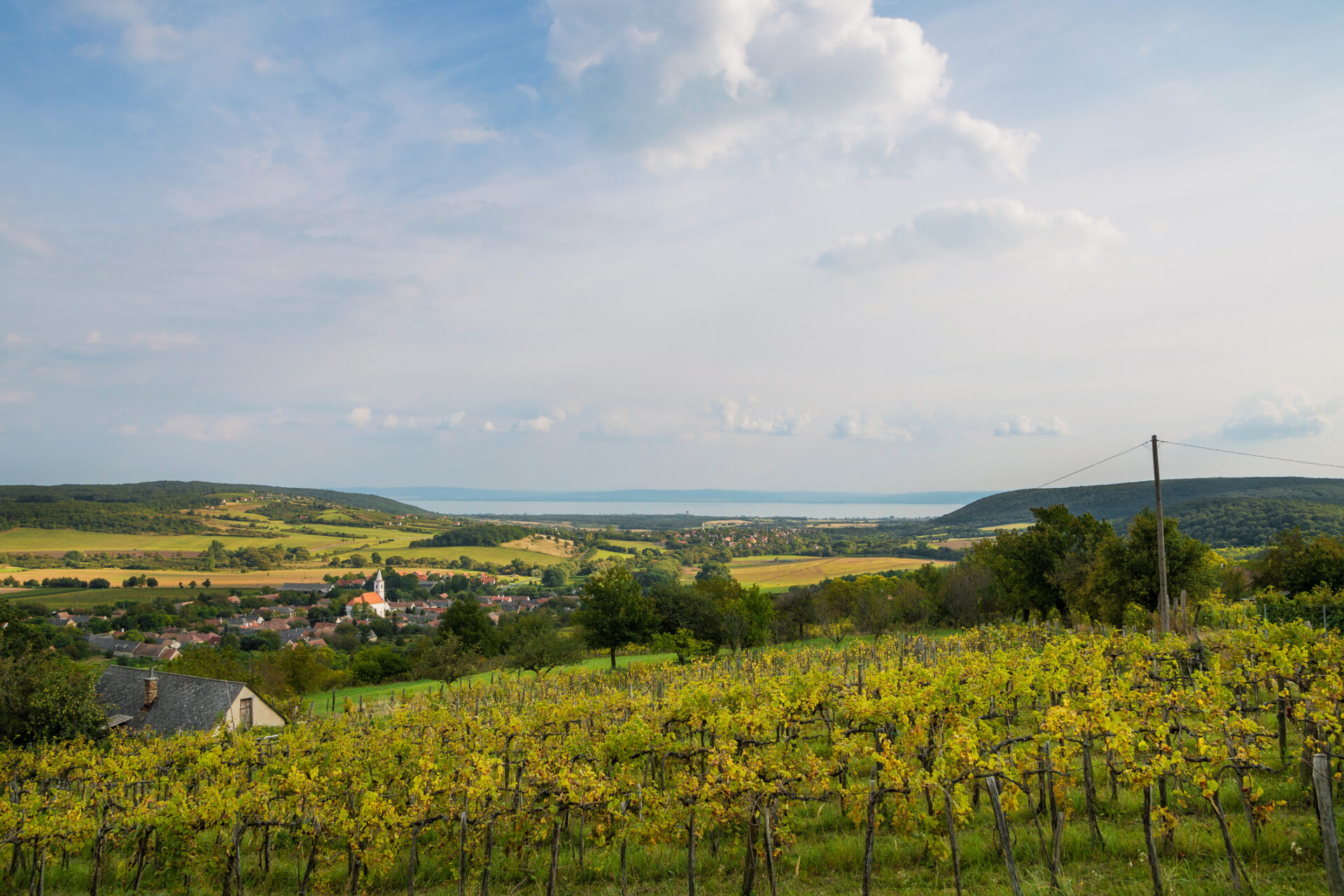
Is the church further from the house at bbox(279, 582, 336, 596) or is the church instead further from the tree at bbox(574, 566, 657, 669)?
the tree at bbox(574, 566, 657, 669)

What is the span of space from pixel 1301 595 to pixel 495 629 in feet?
159

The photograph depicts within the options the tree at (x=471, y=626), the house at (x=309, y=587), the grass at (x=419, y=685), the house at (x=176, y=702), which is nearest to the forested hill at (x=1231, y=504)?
the grass at (x=419, y=685)

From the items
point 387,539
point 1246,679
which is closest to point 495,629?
point 1246,679

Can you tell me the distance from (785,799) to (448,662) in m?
36.2

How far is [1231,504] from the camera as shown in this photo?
81.4m

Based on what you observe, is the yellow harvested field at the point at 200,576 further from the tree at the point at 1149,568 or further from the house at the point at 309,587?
the tree at the point at 1149,568

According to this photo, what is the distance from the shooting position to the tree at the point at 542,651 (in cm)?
3762

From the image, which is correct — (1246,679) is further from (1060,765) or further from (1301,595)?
(1301,595)

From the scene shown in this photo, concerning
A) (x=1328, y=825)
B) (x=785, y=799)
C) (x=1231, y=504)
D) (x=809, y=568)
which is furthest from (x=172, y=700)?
(x=1231, y=504)

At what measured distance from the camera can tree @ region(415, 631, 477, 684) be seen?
128ft

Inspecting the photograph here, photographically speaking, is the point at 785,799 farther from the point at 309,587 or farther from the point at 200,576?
the point at 200,576

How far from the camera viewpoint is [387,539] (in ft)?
524

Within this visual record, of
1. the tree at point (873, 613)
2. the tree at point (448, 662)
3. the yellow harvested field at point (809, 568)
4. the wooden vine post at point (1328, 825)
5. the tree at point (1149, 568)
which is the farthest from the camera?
the yellow harvested field at point (809, 568)

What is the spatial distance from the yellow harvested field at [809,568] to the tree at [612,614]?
33.8 m
